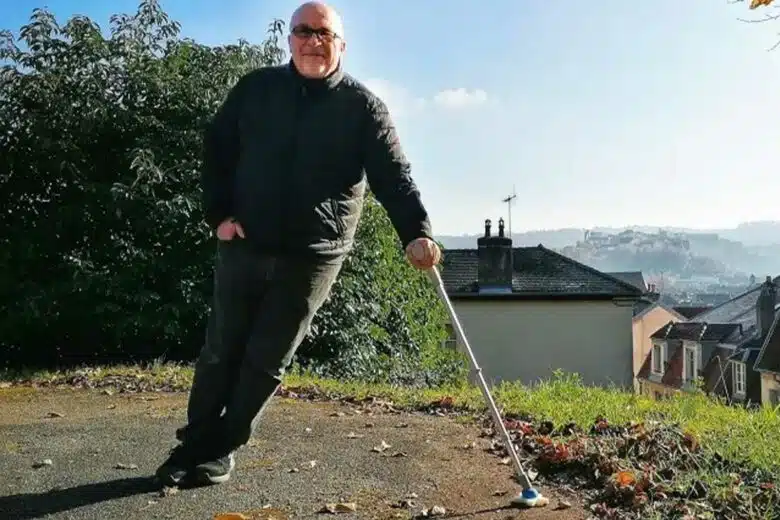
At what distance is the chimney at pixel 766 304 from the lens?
34.1 m

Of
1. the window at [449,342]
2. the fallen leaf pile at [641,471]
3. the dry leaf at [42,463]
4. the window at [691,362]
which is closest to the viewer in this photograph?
the fallen leaf pile at [641,471]

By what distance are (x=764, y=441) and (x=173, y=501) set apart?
2764 millimetres

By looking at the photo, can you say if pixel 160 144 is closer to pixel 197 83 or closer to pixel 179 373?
pixel 197 83

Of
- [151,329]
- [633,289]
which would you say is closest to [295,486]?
[151,329]

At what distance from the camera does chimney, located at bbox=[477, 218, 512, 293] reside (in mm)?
28922

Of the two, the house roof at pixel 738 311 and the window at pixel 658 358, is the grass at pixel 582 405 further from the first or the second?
the window at pixel 658 358

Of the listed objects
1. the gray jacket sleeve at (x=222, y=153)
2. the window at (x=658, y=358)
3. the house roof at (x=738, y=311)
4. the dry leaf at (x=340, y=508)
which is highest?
the gray jacket sleeve at (x=222, y=153)

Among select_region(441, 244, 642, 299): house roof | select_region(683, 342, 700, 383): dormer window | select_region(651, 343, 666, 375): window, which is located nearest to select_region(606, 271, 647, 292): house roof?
select_region(441, 244, 642, 299): house roof

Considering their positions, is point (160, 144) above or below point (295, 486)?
above

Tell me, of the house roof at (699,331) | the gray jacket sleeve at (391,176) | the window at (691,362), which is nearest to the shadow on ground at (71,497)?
the gray jacket sleeve at (391,176)

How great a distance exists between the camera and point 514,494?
371 cm

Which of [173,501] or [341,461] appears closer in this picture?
[173,501]

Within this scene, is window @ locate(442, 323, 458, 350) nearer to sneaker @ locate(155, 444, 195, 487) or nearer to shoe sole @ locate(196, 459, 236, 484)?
shoe sole @ locate(196, 459, 236, 484)

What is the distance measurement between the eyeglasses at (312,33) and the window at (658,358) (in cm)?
3694
